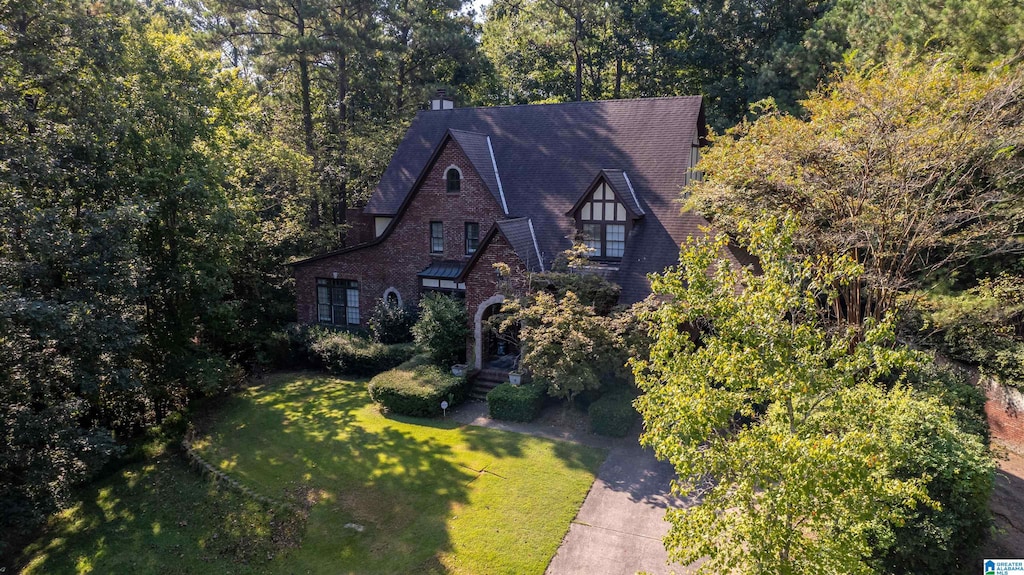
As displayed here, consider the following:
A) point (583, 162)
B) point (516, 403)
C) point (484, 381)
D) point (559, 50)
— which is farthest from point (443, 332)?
point (559, 50)

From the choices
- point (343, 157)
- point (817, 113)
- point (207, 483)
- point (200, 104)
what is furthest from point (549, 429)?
point (343, 157)

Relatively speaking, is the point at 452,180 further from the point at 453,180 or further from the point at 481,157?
the point at 481,157

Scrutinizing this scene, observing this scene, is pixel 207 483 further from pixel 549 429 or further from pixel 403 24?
pixel 403 24

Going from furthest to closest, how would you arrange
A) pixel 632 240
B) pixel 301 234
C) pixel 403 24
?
pixel 403 24, pixel 301 234, pixel 632 240

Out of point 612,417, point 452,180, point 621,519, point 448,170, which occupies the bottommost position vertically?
point 621,519

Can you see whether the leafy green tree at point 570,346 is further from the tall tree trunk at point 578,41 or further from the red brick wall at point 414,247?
the tall tree trunk at point 578,41

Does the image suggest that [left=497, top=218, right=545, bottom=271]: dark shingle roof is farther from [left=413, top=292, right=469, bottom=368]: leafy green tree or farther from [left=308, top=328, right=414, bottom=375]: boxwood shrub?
[left=308, top=328, right=414, bottom=375]: boxwood shrub

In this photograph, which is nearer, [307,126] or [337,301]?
[337,301]
